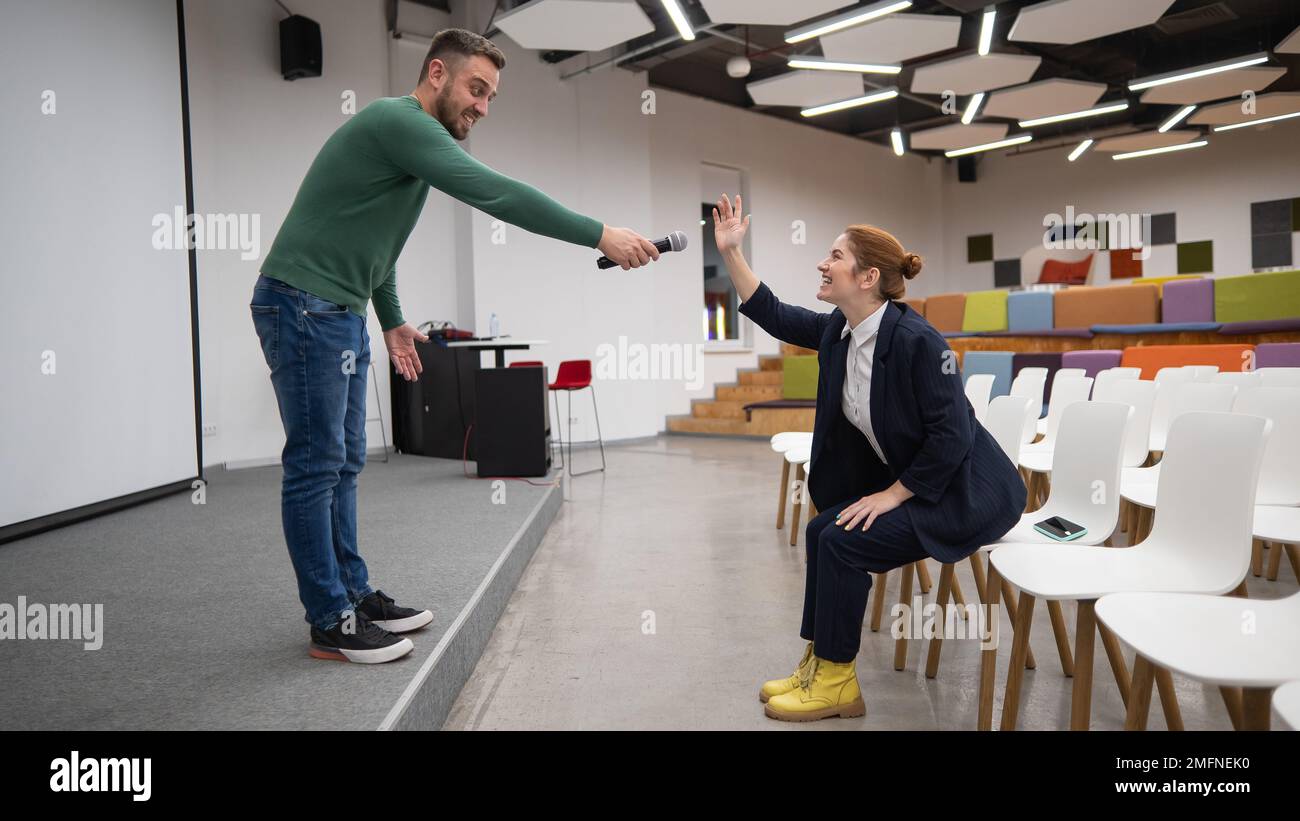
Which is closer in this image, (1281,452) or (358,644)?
(358,644)

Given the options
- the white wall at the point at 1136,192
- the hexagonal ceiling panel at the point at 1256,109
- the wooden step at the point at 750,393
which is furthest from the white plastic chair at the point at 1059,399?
the white wall at the point at 1136,192

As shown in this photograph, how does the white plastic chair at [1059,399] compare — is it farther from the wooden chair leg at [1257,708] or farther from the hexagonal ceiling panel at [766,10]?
the hexagonal ceiling panel at [766,10]

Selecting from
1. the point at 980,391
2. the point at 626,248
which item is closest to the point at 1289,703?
the point at 626,248

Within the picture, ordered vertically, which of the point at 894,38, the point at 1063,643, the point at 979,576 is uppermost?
the point at 894,38

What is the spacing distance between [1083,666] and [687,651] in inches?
47.3

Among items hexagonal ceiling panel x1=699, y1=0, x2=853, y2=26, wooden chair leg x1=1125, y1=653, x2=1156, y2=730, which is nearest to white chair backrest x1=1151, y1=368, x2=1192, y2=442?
wooden chair leg x1=1125, y1=653, x2=1156, y2=730

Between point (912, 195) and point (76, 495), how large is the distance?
13.0 metres

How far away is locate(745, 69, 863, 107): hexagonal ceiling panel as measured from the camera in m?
8.20

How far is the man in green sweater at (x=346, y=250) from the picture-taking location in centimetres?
177

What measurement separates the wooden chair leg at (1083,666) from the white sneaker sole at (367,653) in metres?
1.48

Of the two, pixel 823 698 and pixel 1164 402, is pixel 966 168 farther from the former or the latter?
pixel 823 698

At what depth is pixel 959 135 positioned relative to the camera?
10.2 meters

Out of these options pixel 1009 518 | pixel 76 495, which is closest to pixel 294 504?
pixel 1009 518
